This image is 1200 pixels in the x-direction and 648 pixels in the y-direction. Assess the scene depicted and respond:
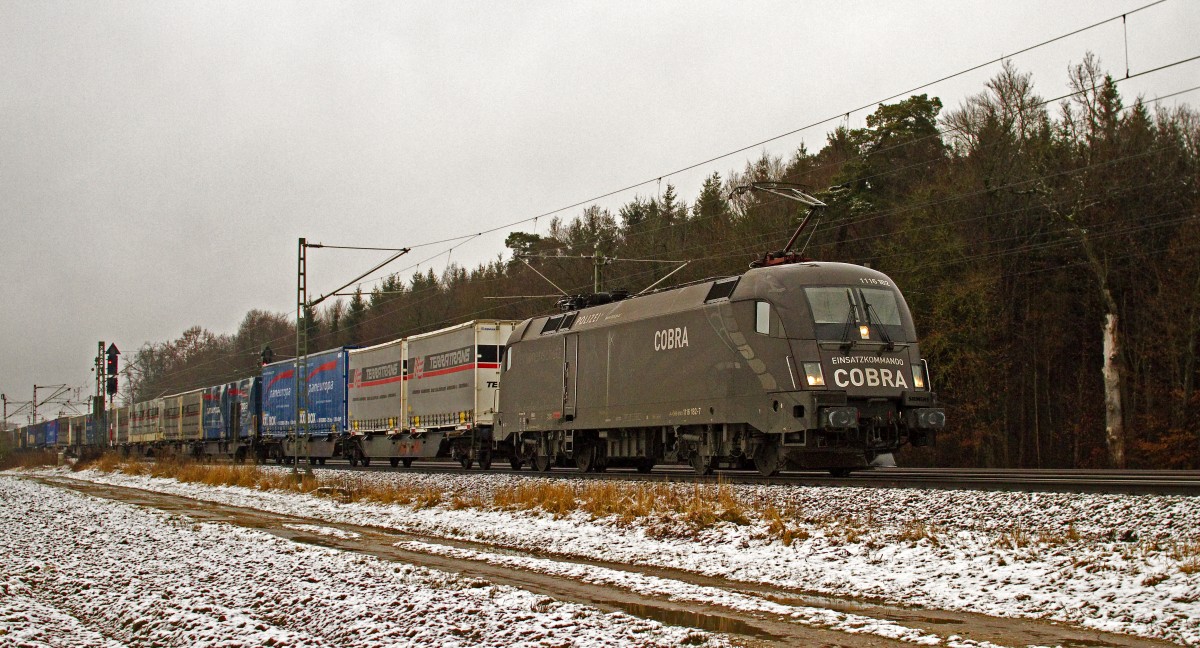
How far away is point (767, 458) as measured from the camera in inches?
681

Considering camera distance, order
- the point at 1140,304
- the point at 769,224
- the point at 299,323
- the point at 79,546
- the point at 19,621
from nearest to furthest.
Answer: the point at 19,621 < the point at 79,546 < the point at 299,323 < the point at 1140,304 < the point at 769,224

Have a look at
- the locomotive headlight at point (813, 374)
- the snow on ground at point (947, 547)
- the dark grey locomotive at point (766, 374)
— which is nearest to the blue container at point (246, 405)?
the dark grey locomotive at point (766, 374)

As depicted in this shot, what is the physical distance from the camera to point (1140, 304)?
31.8m

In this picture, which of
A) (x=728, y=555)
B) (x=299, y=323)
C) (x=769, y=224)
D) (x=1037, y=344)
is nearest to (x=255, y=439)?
(x=299, y=323)

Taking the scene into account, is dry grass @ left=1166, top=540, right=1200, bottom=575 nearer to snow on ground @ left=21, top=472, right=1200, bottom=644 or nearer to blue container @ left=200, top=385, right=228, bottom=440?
snow on ground @ left=21, top=472, right=1200, bottom=644

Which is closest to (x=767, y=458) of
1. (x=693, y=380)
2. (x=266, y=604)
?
(x=693, y=380)

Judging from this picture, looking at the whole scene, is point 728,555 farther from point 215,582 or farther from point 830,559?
point 215,582

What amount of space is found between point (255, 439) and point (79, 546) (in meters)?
31.1

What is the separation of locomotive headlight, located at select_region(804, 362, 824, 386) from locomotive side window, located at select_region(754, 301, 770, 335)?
3.20 ft

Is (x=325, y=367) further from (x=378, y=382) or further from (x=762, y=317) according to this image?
(x=762, y=317)

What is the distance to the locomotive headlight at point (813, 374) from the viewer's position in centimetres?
1575

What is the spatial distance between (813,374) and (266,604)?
9551 mm

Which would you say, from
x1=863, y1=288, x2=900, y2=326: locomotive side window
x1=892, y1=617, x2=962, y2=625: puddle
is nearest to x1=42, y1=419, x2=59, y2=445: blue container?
x1=863, y1=288, x2=900, y2=326: locomotive side window

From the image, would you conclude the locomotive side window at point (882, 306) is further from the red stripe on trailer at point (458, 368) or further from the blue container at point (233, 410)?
the blue container at point (233, 410)
